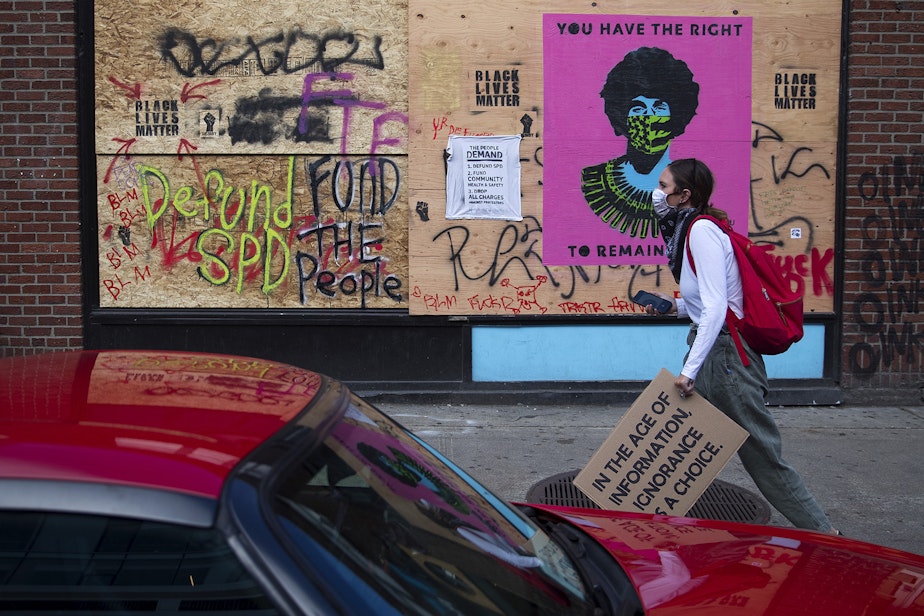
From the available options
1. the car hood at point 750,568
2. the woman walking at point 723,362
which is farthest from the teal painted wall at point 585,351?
the car hood at point 750,568

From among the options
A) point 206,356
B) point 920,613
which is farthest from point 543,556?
point 206,356

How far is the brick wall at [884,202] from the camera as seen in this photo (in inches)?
285

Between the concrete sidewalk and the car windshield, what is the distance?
2.98 meters

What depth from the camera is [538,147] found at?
23.8ft

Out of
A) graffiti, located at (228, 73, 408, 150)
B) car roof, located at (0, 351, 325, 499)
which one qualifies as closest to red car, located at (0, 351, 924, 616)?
car roof, located at (0, 351, 325, 499)

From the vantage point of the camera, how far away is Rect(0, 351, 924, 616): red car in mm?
1508

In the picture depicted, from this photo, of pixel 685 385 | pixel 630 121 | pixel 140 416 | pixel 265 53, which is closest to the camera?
pixel 140 416

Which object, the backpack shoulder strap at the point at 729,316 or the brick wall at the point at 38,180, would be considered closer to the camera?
the backpack shoulder strap at the point at 729,316

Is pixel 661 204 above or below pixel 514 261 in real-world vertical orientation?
above

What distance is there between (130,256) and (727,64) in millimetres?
5122

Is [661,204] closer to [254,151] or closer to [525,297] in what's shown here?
[525,297]

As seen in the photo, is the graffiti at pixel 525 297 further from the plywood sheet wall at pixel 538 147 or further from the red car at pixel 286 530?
Result: the red car at pixel 286 530

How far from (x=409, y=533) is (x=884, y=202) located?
6566 mm

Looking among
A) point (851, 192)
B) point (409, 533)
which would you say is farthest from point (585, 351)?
point (409, 533)
